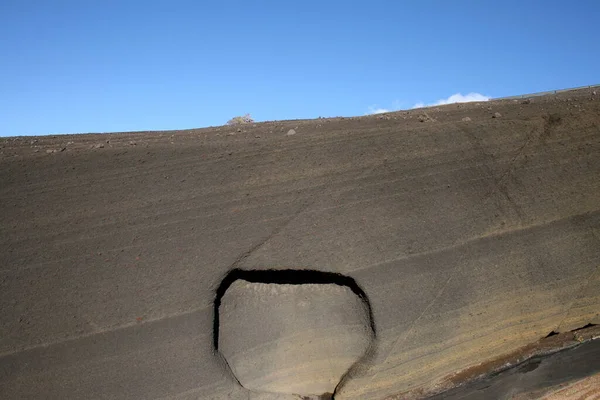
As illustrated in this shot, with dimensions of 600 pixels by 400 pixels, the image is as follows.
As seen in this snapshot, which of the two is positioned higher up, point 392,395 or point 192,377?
point 192,377

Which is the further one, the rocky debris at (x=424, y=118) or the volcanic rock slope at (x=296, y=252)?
the rocky debris at (x=424, y=118)

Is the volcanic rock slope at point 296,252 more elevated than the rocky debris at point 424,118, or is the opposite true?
the rocky debris at point 424,118

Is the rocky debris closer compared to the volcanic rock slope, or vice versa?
the volcanic rock slope

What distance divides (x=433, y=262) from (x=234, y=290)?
35.8 inches

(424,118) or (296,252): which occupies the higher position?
(424,118)

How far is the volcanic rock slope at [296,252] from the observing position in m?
1.84

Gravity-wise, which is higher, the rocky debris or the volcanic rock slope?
the rocky debris

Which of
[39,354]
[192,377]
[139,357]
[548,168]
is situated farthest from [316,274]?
[548,168]

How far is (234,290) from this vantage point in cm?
203

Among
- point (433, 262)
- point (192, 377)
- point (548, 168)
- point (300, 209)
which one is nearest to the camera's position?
point (192, 377)

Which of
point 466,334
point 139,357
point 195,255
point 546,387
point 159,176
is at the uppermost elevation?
point 159,176

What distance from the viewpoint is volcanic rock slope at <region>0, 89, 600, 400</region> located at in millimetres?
1838

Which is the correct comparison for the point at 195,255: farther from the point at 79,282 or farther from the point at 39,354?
the point at 39,354

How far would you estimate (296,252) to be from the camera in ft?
6.81
